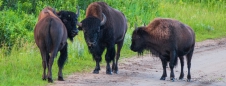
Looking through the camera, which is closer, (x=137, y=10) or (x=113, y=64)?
(x=113, y=64)

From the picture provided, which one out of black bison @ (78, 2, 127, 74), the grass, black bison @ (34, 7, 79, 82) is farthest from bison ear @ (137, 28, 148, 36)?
black bison @ (34, 7, 79, 82)

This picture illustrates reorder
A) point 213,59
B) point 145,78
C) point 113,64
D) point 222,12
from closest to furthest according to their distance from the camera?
1. point 145,78
2. point 113,64
3. point 213,59
4. point 222,12

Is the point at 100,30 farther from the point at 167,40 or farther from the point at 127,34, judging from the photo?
the point at 127,34

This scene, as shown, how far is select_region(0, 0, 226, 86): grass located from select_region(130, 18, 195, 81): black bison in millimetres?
1635

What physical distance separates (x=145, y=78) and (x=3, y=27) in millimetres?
4398

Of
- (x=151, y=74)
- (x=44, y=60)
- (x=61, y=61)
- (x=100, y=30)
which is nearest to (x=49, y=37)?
(x=44, y=60)

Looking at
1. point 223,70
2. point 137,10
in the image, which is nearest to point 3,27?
point 223,70

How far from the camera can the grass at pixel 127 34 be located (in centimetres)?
1334

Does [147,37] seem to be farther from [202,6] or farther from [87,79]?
[202,6]

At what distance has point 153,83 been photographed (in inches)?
513

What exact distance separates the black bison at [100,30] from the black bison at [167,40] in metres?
0.67

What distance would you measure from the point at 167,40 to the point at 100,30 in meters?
1.61

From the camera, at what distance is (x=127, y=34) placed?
19.2m

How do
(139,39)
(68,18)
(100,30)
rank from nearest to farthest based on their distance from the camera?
1. (68,18)
2. (100,30)
3. (139,39)
